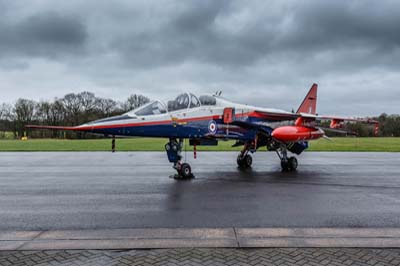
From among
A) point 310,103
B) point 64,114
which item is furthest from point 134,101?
point 310,103

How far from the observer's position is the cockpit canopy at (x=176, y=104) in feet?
36.3

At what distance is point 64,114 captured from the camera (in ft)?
244

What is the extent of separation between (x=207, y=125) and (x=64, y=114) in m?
69.1

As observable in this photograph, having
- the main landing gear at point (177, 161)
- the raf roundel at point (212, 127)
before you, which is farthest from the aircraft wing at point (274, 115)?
the main landing gear at point (177, 161)

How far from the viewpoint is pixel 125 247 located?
4512 mm

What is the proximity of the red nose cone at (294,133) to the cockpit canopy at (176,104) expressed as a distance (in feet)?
9.30

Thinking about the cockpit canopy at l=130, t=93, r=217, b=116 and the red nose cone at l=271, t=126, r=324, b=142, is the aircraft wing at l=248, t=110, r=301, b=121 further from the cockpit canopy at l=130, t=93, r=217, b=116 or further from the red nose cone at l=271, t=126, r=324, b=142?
the cockpit canopy at l=130, t=93, r=217, b=116

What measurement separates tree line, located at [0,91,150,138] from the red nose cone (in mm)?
58738

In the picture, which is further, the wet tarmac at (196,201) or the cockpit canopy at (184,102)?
the cockpit canopy at (184,102)

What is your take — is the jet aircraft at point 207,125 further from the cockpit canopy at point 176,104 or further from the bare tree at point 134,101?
the bare tree at point 134,101

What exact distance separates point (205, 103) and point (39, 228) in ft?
25.6

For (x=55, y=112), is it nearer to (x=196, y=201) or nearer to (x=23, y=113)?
(x=23, y=113)

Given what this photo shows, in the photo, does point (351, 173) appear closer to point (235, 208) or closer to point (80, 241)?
point (235, 208)

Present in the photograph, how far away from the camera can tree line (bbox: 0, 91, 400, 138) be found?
6788 cm
